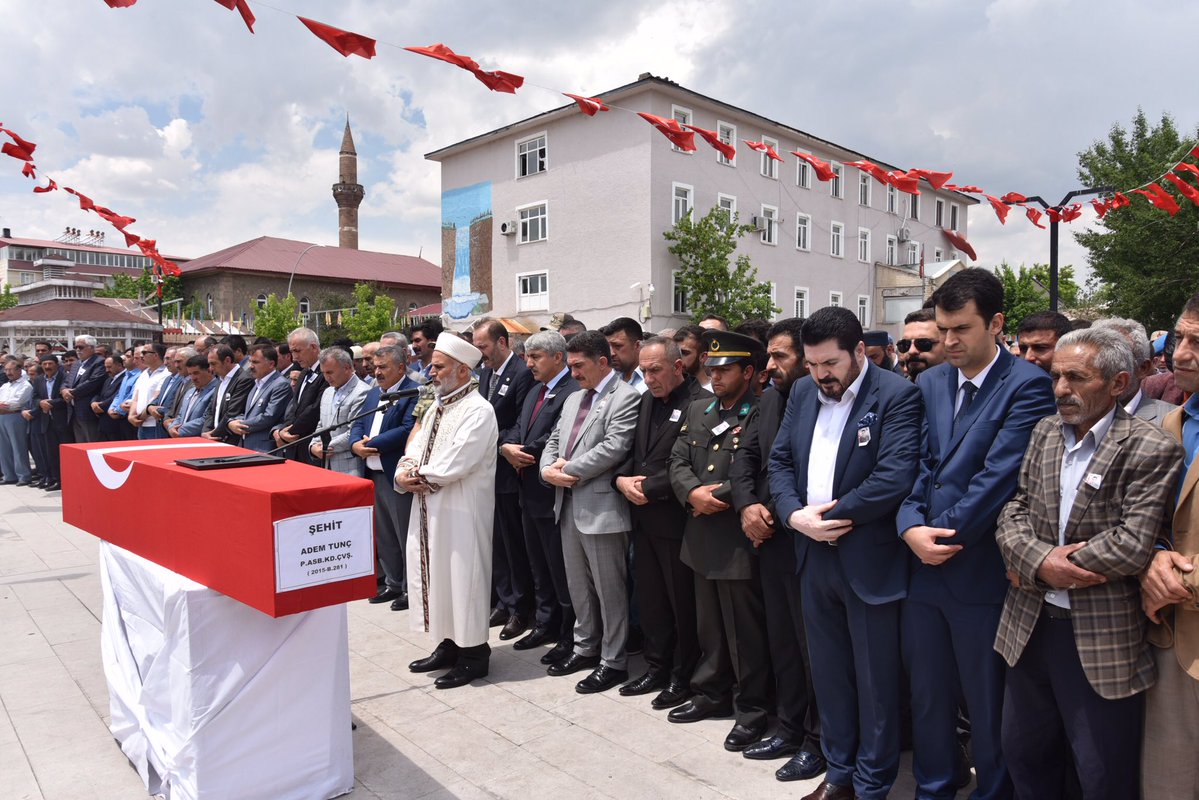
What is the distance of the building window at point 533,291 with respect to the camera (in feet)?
97.4

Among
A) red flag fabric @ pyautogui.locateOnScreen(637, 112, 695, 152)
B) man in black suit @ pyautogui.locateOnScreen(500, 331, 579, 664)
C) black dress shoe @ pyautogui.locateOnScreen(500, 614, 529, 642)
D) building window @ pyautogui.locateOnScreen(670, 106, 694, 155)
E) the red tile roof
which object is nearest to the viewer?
man in black suit @ pyautogui.locateOnScreen(500, 331, 579, 664)

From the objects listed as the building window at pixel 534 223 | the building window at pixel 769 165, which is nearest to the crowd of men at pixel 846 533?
the building window at pixel 534 223

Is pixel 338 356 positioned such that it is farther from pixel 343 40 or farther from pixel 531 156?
pixel 531 156

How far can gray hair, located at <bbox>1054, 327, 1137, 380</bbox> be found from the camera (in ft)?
8.69

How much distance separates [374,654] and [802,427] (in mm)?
3367

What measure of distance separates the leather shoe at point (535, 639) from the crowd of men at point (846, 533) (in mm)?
21

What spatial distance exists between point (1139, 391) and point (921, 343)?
5.20 ft

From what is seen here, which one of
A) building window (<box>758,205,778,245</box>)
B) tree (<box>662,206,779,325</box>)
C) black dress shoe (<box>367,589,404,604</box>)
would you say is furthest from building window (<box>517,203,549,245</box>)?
black dress shoe (<box>367,589,404,604</box>)

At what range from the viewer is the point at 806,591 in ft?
11.5

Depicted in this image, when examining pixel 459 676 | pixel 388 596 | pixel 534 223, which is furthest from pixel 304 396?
pixel 534 223

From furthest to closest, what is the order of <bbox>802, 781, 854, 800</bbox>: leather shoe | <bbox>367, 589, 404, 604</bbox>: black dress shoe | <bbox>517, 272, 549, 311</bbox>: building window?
<bbox>517, 272, 549, 311</bbox>: building window → <bbox>367, 589, 404, 604</bbox>: black dress shoe → <bbox>802, 781, 854, 800</bbox>: leather shoe

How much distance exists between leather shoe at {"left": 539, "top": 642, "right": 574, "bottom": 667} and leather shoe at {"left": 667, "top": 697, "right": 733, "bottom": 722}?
104 cm

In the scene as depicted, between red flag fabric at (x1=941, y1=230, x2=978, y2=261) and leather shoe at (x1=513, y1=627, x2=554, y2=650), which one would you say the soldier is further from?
red flag fabric at (x1=941, y1=230, x2=978, y2=261)

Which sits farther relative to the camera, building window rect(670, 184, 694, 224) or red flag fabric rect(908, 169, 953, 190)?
building window rect(670, 184, 694, 224)
